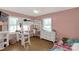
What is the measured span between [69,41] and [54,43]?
22 centimetres

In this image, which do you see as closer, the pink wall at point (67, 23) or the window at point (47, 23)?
the pink wall at point (67, 23)

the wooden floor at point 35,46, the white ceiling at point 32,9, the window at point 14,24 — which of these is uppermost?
the white ceiling at point 32,9

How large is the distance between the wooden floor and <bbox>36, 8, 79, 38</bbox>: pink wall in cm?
22

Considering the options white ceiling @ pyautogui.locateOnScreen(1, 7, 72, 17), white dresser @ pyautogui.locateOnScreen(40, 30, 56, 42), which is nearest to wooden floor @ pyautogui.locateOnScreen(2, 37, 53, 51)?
white dresser @ pyautogui.locateOnScreen(40, 30, 56, 42)

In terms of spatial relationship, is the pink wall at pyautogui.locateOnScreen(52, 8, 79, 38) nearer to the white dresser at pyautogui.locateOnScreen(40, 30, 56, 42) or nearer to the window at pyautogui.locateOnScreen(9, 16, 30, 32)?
the white dresser at pyautogui.locateOnScreen(40, 30, 56, 42)

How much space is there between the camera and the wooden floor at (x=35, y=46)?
1276mm

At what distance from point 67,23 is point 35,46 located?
580mm

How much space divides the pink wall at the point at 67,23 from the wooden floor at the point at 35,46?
0.22 m

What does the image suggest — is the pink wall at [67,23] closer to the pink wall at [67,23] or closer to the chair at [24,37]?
the pink wall at [67,23]

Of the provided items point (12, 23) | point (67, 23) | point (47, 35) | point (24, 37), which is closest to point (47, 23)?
point (47, 35)

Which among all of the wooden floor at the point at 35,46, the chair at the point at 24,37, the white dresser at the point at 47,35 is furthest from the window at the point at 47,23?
the chair at the point at 24,37

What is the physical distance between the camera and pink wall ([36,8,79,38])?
1.26m
